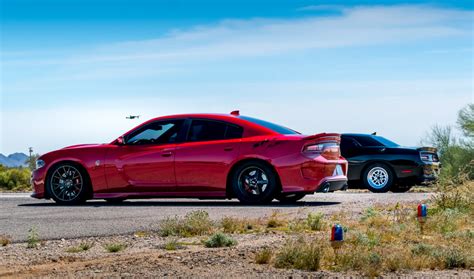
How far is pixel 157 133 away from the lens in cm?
1683

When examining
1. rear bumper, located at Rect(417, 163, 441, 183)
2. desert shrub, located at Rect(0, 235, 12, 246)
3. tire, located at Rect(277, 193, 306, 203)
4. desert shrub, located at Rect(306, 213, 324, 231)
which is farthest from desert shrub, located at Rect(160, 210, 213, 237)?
rear bumper, located at Rect(417, 163, 441, 183)

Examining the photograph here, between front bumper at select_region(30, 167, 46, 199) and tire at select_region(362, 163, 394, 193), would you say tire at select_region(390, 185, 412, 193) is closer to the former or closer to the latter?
tire at select_region(362, 163, 394, 193)

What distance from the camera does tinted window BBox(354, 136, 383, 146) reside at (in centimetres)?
2238

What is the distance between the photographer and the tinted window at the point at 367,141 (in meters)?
22.4

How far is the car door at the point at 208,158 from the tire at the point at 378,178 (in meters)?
6.44

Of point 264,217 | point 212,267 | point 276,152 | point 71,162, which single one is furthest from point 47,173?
point 212,267

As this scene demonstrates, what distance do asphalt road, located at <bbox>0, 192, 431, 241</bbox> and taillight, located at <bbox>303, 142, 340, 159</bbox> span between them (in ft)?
2.89

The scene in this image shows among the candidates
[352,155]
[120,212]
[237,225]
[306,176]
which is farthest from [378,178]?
[237,225]

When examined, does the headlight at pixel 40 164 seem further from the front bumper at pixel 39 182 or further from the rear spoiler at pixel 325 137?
the rear spoiler at pixel 325 137

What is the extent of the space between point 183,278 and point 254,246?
212 centimetres

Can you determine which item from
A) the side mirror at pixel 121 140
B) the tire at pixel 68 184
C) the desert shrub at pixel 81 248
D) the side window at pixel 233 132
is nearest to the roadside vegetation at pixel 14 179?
the tire at pixel 68 184

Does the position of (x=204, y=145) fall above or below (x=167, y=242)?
above

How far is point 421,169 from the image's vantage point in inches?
859

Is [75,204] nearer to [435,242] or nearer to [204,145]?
[204,145]
